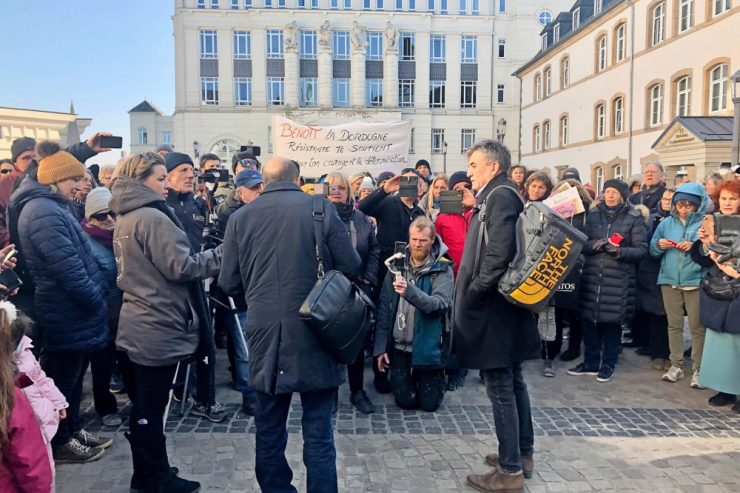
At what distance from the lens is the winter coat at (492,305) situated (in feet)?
11.6

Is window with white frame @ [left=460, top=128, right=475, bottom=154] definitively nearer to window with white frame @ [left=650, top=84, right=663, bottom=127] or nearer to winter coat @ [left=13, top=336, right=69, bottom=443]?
window with white frame @ [left=650, top=84, right=663, bottom=127]

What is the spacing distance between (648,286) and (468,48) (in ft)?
134

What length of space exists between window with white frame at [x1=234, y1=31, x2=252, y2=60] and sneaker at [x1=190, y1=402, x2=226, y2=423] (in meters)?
40.2

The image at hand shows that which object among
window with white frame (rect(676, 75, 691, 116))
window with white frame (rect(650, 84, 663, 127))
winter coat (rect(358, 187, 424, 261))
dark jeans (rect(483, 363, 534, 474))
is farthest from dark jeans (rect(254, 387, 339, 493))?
window with white frame (rect(650, 84, 663, 127))

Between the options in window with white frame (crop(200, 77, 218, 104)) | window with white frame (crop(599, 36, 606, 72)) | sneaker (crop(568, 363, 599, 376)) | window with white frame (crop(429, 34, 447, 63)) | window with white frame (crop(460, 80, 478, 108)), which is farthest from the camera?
window with white frame (crop(460, 80, 478, 108))

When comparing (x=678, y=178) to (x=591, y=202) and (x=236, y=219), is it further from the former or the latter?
(x=236, y=219)

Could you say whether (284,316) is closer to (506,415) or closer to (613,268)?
(506,415)

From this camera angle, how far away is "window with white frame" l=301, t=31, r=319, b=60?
42.2 metres

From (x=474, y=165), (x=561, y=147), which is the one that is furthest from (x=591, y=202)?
(x=561, y=147)

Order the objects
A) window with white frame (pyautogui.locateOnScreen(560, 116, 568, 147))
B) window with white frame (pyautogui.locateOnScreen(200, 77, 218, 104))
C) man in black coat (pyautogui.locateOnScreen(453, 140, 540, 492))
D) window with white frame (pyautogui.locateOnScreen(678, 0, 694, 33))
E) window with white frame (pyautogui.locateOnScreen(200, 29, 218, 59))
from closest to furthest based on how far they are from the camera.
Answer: man in black coat (pyautogui.locateOnScreen(453, 140, 540, 492)) → window with white frame (pyautogui.locateOnScreen(678, 0, 694, 33)) → window with white frame (pyautogui.locateOnScreen(560, 116, 568, 147)) → window with white frame (pyautogui.locateOnScreen(200, 29, 218, 59)) → window with white frame (pyautogui.locateOnScreen(200, 77, 218, 104))

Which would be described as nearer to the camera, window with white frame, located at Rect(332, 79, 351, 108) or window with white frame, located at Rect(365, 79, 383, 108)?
window with white frame, located at Rect(332, 79, 351, 108)

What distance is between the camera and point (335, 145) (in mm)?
11594

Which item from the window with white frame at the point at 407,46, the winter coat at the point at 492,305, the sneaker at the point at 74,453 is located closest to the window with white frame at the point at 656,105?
the window with white frame at the point at 407,46

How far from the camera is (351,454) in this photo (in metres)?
4.24
